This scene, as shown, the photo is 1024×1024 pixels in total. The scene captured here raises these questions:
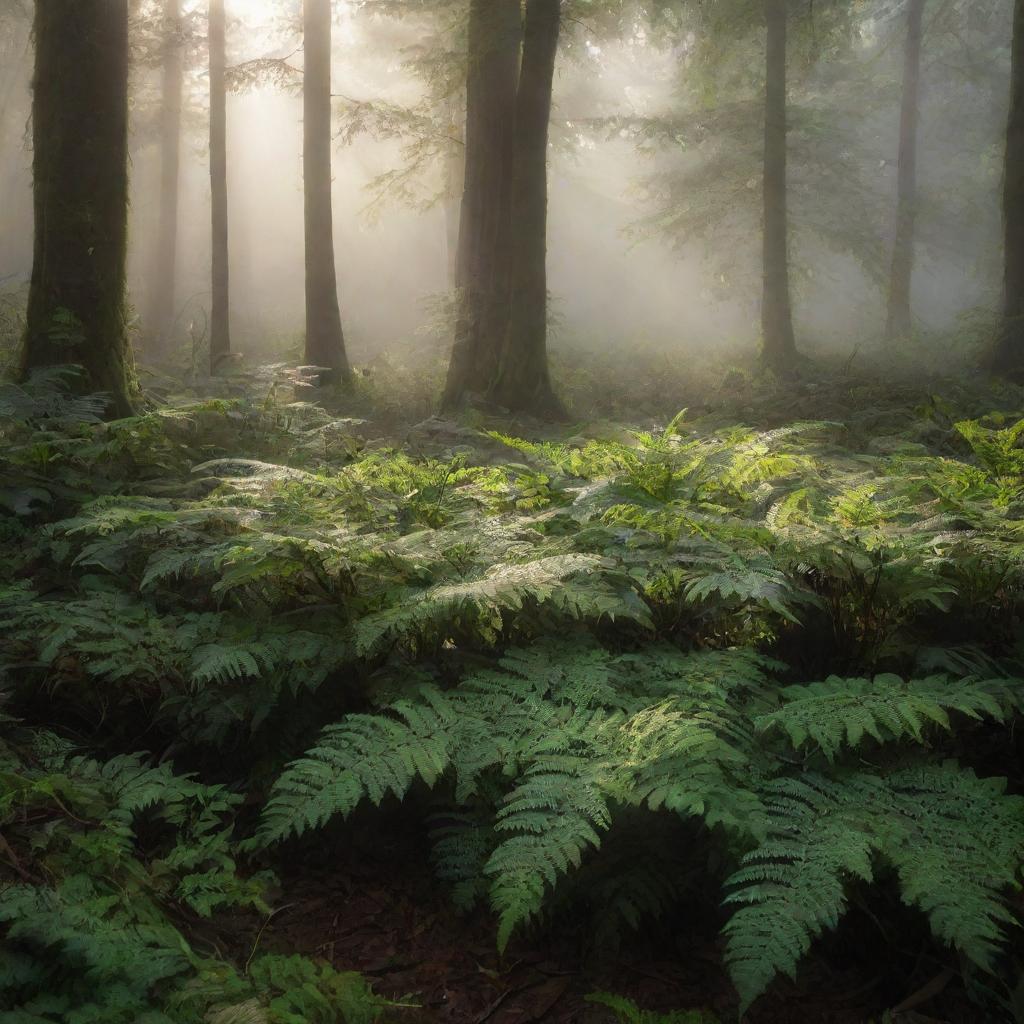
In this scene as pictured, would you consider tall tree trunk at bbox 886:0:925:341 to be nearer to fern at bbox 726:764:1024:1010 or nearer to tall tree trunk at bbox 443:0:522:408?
tall tree trunk at bbox 443:0:522:408

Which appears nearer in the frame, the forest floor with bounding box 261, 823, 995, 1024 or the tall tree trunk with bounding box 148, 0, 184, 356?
the forest floor with bounding box 261, 823, 995, 1024

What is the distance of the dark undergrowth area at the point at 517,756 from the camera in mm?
1995

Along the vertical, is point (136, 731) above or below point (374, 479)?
below

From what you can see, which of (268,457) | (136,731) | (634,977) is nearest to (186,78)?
(268,457)

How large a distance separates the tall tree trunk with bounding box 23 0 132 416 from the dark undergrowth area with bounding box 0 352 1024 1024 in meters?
2.39

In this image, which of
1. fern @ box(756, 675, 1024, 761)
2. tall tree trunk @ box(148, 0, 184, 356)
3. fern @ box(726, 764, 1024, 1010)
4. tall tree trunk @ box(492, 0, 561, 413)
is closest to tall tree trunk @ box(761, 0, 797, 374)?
tall tree trunk @ box(492, 0, 561, 413)

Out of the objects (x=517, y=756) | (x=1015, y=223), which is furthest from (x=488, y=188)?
(x=517, y=756)

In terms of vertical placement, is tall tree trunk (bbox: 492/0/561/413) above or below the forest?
above

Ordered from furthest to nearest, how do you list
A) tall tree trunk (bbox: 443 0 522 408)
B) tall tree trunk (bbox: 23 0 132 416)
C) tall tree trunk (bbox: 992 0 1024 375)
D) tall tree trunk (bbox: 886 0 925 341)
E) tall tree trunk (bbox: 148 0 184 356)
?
tall tree trunk (bbox: 886 0 925 341) < tall tree trunk (bbox: 148 0 184 356) < tall tree trunk (bbox: 443 0 522 408) < tall tree trunk (bbox: 992 0 1024 375) < tall tree trunk (bbox: 23 0 132 416)

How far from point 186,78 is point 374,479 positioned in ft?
83.8

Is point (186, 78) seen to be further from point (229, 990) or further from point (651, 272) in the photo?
point (229, 990)

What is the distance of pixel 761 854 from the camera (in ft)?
6.73

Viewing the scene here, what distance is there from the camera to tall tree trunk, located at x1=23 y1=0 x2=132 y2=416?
19.8 ft

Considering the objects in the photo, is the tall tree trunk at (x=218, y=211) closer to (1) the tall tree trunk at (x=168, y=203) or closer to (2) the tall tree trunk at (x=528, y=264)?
(1) the tall tree trunk at (x=168, y=203)
